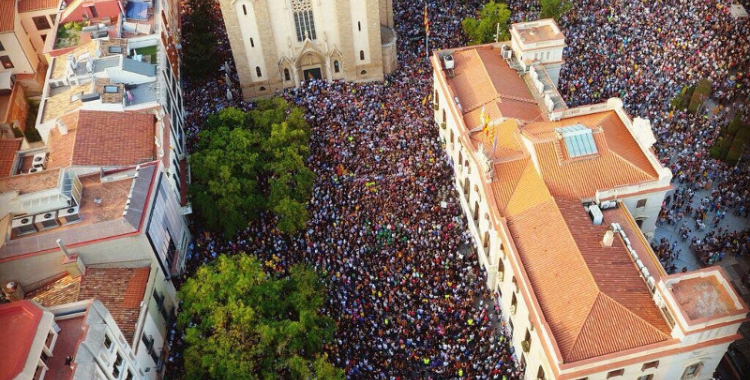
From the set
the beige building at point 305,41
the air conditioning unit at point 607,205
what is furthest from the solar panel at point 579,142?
the beige building at point 305,41

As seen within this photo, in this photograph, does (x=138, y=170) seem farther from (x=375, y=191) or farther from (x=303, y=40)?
(x=303, y=40)

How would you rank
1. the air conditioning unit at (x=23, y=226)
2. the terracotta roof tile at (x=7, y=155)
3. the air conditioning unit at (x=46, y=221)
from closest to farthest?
1. the air conditioning unit at (x=23, y=226)
2. the air conditioning unit at (x=46, y=221)
3. the terracotta roof tile at (x=7, y=155)

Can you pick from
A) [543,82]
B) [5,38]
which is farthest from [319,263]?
[5,38]

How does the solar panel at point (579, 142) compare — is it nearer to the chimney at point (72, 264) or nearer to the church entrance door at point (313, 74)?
the church entrance door at point (313, 74)

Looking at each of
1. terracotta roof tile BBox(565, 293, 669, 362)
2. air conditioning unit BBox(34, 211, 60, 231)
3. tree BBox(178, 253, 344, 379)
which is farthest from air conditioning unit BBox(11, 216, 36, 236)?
terracotta roof tile BBox(565, 293, 669, 362)

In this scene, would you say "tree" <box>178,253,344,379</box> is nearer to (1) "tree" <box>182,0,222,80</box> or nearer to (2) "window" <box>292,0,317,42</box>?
(2) "window" <box>292,0,317,42</box>

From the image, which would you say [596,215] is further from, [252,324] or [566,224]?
[252,324]
